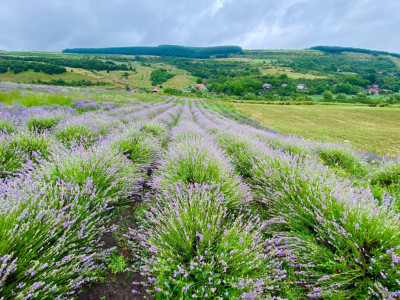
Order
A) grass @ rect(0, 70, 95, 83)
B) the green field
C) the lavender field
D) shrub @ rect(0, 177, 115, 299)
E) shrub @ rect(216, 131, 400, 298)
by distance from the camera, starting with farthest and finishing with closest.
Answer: grass @ rect(0, 70, 95, 83) → the green field → shrub @ rect(216, 131, 400, 298) → the lavender field → shrub @ rect(0, 177, 115, 299)

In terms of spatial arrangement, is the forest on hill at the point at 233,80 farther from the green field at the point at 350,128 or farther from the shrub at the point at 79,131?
the shrub at the point at 79,131

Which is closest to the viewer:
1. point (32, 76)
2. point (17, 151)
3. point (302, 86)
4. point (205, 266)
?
point (205, 266)

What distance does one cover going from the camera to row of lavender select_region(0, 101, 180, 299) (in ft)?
4.73

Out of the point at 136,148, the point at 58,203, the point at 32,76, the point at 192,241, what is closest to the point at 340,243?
the point at 192,241

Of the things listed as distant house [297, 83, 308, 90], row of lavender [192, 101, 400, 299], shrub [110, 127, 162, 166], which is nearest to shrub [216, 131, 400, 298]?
row of lavender [192, 101, 400, 299]

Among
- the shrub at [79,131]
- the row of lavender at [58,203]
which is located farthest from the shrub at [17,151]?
the shrub at [79,131]

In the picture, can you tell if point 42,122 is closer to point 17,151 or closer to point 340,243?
point 17,151

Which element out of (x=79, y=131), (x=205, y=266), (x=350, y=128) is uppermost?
(x=79, y=131)

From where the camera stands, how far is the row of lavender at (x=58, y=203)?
144 cm

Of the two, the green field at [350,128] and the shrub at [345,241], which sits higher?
the shrub at [345,241]

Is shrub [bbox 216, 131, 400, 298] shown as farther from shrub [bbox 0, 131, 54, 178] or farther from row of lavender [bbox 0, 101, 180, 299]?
shrub [bbox 0, 131, 54, 178]

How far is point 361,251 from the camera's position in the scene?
188cm

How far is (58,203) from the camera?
2115 mm

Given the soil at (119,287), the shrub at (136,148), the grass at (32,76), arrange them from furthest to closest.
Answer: the grass at (32,76)
the shrub at (136,148)
the soil at (119,287)
